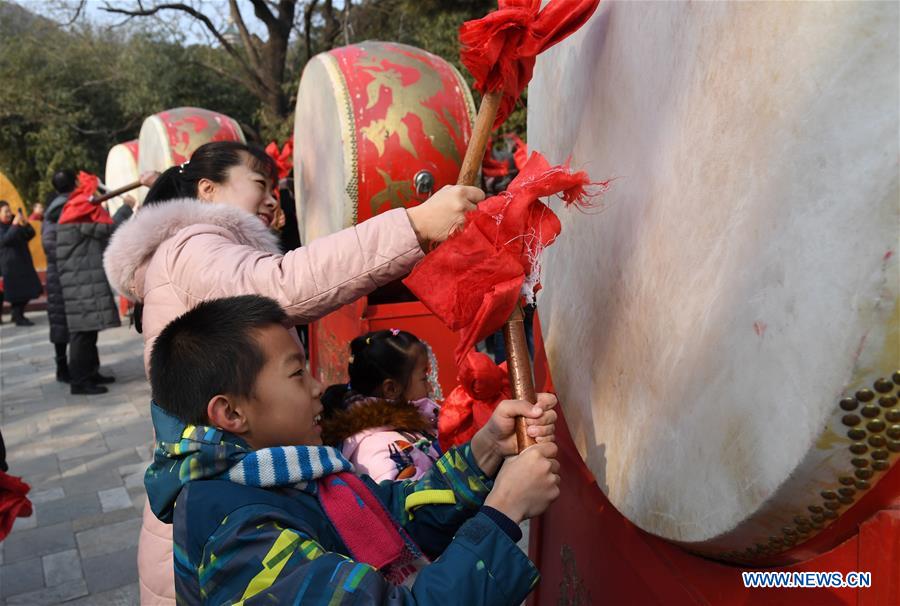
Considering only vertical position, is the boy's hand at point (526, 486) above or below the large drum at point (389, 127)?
below

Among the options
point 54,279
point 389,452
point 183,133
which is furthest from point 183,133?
point 389,452

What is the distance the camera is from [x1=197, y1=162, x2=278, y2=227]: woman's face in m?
1.61

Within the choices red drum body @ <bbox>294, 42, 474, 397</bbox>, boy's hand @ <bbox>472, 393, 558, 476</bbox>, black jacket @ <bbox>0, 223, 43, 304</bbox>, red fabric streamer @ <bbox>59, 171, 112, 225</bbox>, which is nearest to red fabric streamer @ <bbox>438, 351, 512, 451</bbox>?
boy's hand @ <bbox>472, 393, 558, 476</bbox>

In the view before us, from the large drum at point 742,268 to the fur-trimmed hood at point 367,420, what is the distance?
727 millimetres

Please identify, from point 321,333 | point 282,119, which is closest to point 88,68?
point 282,119

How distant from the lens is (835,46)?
55 cm

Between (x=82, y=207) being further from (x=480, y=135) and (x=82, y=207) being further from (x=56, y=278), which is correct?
(x=480, y=135)

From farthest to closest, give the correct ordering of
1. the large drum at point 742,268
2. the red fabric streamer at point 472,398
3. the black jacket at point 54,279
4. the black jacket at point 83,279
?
the black jacket at point 54,279
the black jacket at point 83,279
the red fabric streamer at point 472,398
the large drum at point 742,268

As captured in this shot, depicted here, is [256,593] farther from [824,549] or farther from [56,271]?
[56,271]

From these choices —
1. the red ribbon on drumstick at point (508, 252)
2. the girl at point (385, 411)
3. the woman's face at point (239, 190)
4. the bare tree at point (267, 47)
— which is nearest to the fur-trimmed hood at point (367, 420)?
the girl at point (385, 411)

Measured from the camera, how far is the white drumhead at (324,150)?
2824 millimetres

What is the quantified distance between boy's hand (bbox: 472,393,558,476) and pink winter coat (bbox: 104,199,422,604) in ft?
0.86

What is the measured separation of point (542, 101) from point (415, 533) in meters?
0.79

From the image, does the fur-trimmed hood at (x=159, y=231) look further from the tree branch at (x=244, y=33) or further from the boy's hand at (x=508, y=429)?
the tree branch at (x=244, y=33)
